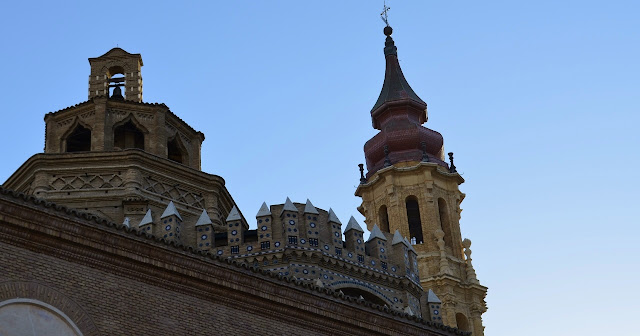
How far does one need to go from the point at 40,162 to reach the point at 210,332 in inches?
565

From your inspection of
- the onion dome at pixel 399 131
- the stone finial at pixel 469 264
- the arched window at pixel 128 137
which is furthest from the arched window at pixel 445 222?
the arched window at pixel 128 137

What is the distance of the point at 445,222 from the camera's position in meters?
46.9

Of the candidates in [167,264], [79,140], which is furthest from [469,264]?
[167,264]

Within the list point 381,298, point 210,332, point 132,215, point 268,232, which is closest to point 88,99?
point 132,215

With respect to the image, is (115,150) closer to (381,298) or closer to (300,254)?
(300,254)

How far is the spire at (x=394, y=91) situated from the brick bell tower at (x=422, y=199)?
0.20 feet

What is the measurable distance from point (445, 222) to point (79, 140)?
68.9 feet

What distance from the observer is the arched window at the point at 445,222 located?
46.5 m

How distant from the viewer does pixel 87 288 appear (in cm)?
1446

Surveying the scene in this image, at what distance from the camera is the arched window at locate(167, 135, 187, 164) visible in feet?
102

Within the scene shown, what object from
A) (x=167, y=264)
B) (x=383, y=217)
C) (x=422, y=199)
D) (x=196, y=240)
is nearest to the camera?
(x=167, y=264)

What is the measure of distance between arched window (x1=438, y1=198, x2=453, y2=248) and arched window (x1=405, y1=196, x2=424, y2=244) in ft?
3.45

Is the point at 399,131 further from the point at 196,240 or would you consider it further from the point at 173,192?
the point at 196,240

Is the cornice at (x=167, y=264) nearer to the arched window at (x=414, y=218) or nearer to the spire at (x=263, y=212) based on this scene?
the spire at (x=263, y=212)
